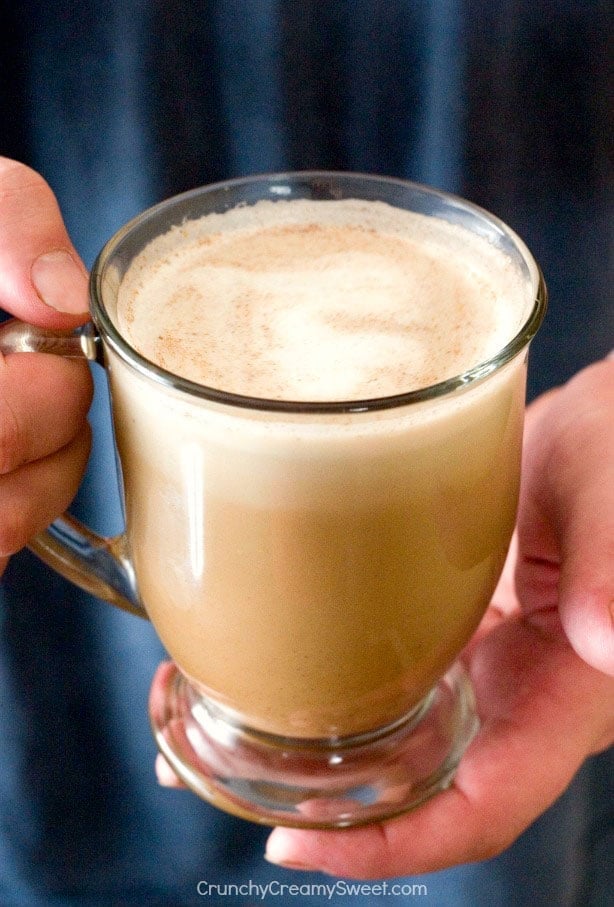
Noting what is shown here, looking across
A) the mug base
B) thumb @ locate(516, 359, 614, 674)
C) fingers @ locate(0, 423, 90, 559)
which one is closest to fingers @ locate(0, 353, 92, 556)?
fingers @ locate(0, 423, 90, 559)

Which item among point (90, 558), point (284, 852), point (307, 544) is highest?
point (307, 544)

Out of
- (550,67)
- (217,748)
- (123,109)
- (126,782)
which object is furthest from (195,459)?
(126,782)

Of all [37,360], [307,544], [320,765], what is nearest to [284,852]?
[320,765]

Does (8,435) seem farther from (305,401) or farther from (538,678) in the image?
(538,678)

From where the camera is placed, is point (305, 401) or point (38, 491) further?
point (38, 491)

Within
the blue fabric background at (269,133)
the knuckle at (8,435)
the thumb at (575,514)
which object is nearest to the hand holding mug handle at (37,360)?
the knuckle at (8,435)

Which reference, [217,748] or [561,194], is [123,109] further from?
[217,748]
